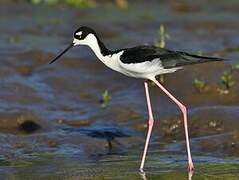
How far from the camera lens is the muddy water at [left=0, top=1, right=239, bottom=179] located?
8070 millimetres

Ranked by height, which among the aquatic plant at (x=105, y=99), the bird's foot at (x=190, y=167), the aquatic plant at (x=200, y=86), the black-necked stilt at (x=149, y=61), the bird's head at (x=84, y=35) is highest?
the aquatic plant at (x=200, y=86)

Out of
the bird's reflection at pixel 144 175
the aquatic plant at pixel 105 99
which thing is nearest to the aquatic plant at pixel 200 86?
the aquatic plant at pixel 105 99

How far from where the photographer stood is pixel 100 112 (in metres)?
10.2

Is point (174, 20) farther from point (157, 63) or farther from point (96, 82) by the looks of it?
point (157, 63)

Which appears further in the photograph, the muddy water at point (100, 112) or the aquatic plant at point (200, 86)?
the aquatic plant at point (200, 86)

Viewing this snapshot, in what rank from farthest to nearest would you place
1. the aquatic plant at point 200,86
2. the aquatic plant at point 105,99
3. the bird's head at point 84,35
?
the aquatic plant at point 200,86, the aquatic plant at point 105,99, the bird's head at point 84,35

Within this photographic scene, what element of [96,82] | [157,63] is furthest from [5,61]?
[157,63]

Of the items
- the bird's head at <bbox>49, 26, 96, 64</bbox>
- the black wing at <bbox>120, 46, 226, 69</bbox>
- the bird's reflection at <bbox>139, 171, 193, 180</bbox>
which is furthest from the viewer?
the bird's head at <bbox>49, 26, 96, 64</bbox>

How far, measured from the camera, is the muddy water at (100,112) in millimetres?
8070

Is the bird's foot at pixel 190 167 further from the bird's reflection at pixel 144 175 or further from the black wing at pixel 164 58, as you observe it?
the black wing at pixel 164 58

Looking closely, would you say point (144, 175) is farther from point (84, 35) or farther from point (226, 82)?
point (226, 82)

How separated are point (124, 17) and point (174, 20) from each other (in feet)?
3.34

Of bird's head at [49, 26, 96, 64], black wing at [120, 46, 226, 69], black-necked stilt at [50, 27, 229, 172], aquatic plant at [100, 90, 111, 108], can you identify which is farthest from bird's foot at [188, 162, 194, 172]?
aquatic plant at [100, 90, 111, 108]

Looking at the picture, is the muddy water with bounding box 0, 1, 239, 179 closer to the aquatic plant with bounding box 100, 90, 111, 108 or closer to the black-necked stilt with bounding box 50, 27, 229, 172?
the aquatic plant with bounding box 100, 90, 111, 108
